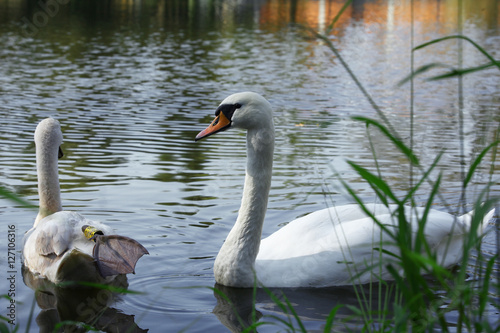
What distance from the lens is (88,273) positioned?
4.39 meters

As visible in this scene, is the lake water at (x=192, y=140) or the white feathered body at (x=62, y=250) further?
the lake water at (x=192, y=140)

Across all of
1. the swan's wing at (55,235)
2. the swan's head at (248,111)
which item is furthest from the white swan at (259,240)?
the swan's wing at (55,235)

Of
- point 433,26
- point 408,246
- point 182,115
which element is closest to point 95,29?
point 433,26

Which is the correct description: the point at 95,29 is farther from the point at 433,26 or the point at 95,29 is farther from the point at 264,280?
the point at 264,280

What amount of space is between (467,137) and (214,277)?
239 inches

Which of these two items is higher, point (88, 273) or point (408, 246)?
point (408, 246)

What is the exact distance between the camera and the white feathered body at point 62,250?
436 cm

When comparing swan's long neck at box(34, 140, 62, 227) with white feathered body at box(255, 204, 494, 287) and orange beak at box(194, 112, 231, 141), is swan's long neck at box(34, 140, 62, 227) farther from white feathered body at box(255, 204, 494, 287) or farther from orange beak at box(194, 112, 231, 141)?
white feathered body at box(255, 204, 494, 287)

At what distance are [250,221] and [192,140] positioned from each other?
5.20m

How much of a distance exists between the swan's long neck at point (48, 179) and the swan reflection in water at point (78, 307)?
546mm

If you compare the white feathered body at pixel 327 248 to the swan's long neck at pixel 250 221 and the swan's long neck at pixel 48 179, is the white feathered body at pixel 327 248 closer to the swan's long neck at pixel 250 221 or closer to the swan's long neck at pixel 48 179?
the swan's long neck at pixel 250 221

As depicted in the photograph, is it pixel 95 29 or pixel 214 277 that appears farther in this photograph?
pixel 95 29

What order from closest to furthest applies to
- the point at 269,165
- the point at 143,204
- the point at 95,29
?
the point at 269,165 → the point at 143,204 → the point at 95,29

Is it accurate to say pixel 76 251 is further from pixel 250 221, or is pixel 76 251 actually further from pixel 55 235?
pixel 250 221
